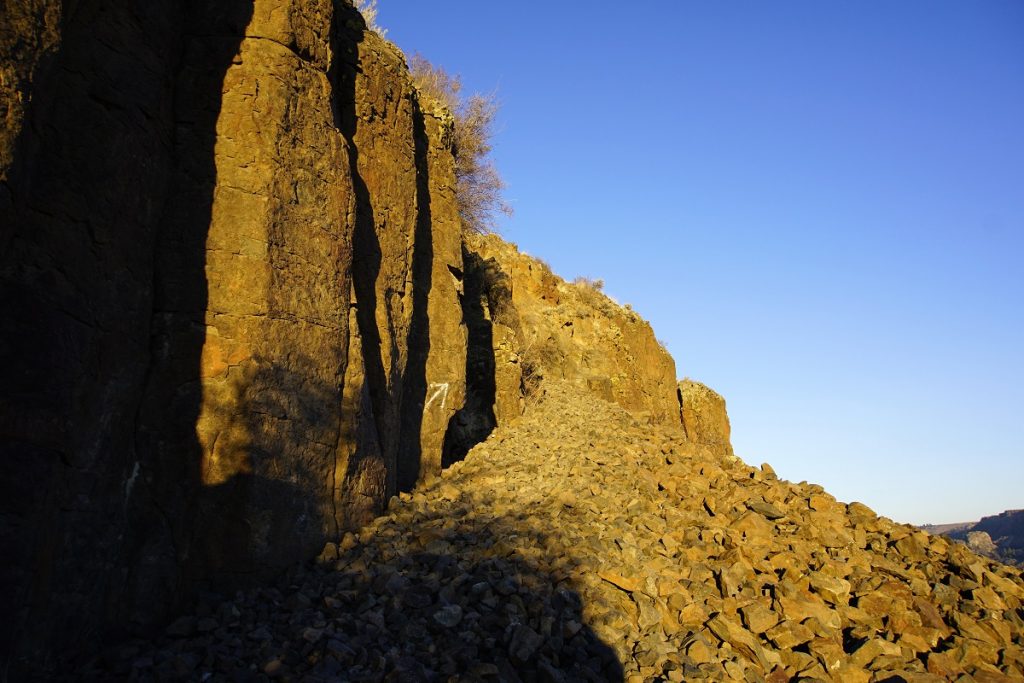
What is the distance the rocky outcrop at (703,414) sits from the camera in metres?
24.5

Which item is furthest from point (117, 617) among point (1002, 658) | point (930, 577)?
point (930, 577)

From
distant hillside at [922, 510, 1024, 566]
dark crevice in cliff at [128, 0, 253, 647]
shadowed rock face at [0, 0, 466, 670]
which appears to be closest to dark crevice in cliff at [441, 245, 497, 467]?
shadowed rock face at [0, 0, 466, 670]

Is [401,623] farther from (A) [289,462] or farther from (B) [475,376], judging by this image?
(B) [475,376]

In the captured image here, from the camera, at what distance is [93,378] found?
3.85m

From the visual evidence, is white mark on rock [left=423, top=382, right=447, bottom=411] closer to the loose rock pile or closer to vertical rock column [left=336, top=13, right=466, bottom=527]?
vertical rock column [left=336, top=13, right=466, bottom=527]

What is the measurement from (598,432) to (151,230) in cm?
711

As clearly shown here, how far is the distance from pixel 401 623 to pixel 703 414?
859 inches

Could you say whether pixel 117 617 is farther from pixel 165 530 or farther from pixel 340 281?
pixel 340 281

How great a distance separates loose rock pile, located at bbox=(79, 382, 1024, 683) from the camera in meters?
4.27

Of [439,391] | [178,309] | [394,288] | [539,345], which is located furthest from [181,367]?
[539,345]

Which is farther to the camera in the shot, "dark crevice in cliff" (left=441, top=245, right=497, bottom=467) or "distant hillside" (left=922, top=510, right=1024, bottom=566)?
"distant hillside" (left=922, top=510, right=1024, bottom=566)

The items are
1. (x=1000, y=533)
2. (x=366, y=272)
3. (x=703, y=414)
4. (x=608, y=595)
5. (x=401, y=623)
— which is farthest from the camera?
(x=1000, y=533)

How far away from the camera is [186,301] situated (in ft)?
15.5

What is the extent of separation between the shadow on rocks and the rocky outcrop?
748 inches
